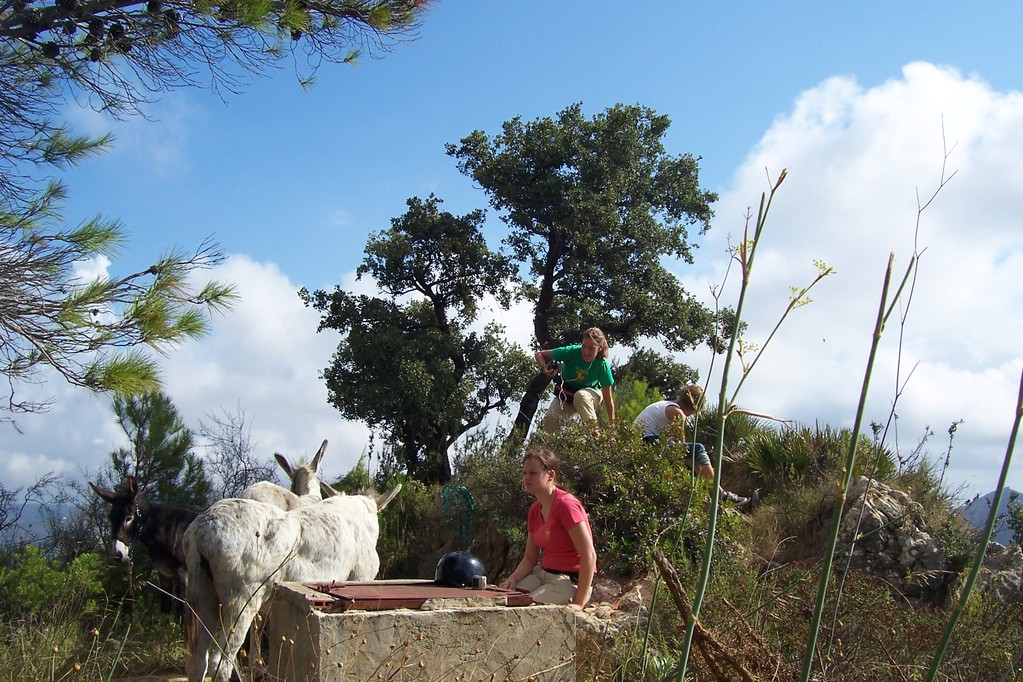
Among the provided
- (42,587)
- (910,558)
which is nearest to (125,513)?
(42,587)

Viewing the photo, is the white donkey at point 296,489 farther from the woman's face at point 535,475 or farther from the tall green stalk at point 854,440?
the tall green stalk at point 854,440

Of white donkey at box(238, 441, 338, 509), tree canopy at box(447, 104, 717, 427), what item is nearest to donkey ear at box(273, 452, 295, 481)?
white donkey at box(238, 441, 338, 509)

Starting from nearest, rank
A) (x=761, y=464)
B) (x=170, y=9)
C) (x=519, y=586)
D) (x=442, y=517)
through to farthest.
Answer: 1. (x=519, y=586)
2. (x=170, y=9)
3. (x=442, y=517)
4. (x=761, y=464)

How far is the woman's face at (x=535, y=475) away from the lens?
5.55m

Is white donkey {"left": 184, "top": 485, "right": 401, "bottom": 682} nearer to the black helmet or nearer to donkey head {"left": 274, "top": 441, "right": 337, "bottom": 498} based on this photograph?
the black helmet

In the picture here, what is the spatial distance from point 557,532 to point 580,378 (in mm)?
3871

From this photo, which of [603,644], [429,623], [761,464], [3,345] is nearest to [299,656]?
[429,623]

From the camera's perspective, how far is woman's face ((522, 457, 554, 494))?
5555mm

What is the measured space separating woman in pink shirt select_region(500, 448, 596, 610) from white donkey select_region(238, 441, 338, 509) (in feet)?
8.11

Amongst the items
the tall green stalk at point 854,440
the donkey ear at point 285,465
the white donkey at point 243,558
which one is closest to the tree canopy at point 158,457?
the donkey ear at point 285,465

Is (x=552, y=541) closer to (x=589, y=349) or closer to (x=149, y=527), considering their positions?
(x=589, y=349)

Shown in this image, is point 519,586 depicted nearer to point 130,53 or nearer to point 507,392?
point 130,53

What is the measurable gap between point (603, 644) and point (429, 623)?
141 centimetres

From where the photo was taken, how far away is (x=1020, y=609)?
6426 mm
